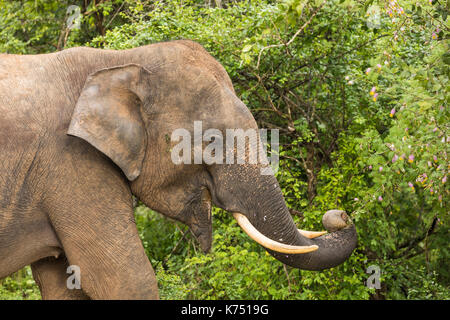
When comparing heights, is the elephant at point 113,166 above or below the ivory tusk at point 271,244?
above

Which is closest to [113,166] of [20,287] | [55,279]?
[55,279]

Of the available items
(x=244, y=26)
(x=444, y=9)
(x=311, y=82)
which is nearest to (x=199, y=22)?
(x=244, y=26)

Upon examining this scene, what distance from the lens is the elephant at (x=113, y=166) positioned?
12.5ft

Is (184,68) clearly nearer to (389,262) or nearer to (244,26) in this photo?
(244,26)

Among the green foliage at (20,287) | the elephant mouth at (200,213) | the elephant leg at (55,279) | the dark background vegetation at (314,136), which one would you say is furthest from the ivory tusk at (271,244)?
the green foliage at (20,287)

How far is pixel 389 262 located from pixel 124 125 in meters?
3.65

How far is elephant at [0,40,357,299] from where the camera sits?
3812 mm

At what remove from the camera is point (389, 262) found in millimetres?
6648

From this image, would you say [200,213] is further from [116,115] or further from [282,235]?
[116,115]

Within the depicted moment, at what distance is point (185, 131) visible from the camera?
3.96 m

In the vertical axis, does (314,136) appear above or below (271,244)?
below

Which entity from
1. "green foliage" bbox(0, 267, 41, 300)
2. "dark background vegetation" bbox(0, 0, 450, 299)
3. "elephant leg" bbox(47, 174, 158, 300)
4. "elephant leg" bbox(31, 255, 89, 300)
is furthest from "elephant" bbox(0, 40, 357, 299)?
"green foliage" bbox(0, 267, 41, 300)

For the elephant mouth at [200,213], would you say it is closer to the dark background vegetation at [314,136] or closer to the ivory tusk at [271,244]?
the ivory tusk at [271,244]

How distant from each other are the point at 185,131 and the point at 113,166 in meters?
0.44
